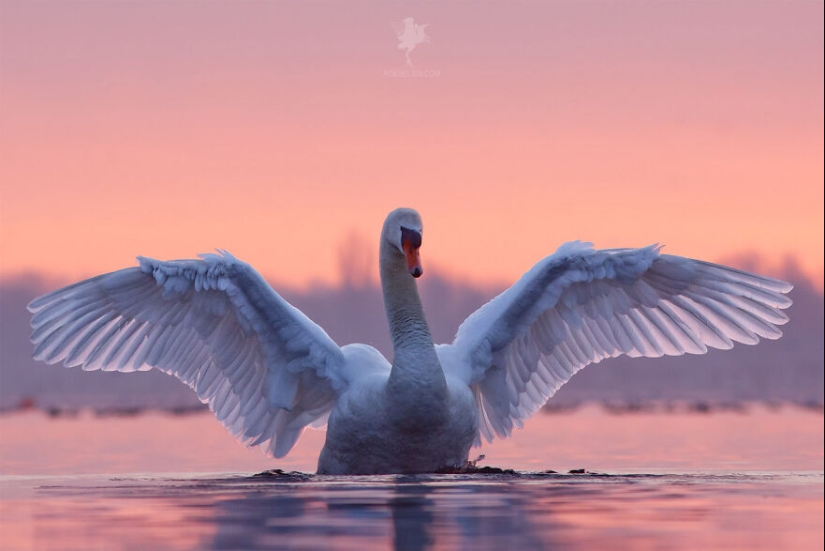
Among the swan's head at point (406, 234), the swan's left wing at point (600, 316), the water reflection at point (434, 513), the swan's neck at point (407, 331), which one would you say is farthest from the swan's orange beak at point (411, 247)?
the water reflection at point (434, 513)

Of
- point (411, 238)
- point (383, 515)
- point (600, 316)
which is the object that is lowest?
point (383, 515)

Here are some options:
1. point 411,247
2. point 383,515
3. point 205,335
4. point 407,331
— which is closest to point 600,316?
point 407,331

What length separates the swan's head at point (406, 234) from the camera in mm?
14930

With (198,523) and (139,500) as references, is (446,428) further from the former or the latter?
(198,523)

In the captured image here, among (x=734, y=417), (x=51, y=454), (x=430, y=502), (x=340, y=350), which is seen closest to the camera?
(x=430, y=502)

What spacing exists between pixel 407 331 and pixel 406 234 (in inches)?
38.9

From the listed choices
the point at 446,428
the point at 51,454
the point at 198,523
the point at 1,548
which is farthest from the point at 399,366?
the point at 51,454

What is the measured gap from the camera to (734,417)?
37688 mm

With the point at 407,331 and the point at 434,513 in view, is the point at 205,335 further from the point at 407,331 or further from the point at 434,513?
the point at 434,513

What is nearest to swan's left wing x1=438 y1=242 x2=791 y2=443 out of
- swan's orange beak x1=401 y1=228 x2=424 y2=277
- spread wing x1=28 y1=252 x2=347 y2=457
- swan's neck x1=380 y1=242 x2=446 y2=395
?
swan's neck x1=380 y1=242 x2=446 y2=395

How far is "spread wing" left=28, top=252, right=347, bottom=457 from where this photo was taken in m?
15.5

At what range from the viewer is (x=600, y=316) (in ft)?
53.7

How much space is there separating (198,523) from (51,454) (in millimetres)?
11576

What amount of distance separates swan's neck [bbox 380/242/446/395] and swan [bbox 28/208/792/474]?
0.01 m
